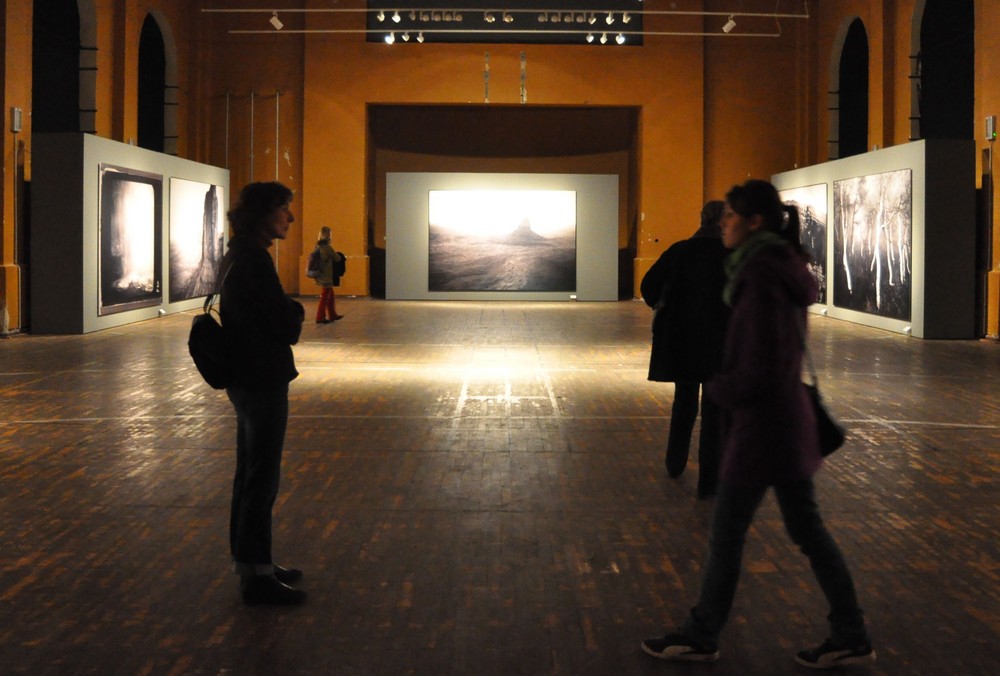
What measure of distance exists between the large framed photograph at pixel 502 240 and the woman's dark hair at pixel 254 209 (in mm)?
24556

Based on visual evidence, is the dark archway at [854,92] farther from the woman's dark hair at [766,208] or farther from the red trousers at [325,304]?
the woman's dark hair at [766,208]

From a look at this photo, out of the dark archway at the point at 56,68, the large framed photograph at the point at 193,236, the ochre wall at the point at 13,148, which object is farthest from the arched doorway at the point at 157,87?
the ochre wall at the point at 13,148

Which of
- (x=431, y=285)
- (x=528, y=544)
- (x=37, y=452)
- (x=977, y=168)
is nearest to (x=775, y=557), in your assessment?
(x=528, y=544)

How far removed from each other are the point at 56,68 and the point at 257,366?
62.6 feet

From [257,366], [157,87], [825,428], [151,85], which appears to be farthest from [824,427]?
[157,87]

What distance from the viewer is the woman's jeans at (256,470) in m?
4.58

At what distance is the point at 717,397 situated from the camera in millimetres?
3875

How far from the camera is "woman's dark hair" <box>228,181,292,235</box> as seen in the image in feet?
15.3

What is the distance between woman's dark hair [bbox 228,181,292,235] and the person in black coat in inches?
101

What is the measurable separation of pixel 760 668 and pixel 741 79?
26.6 meters

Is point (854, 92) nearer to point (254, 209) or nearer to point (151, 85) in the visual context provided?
point (151, 85)

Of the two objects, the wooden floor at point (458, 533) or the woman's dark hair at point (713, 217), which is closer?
the wooden floor at point (458, 533)

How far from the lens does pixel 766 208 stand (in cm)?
394

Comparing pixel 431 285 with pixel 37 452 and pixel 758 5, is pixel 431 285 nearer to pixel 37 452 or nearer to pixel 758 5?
pixel 758 5
